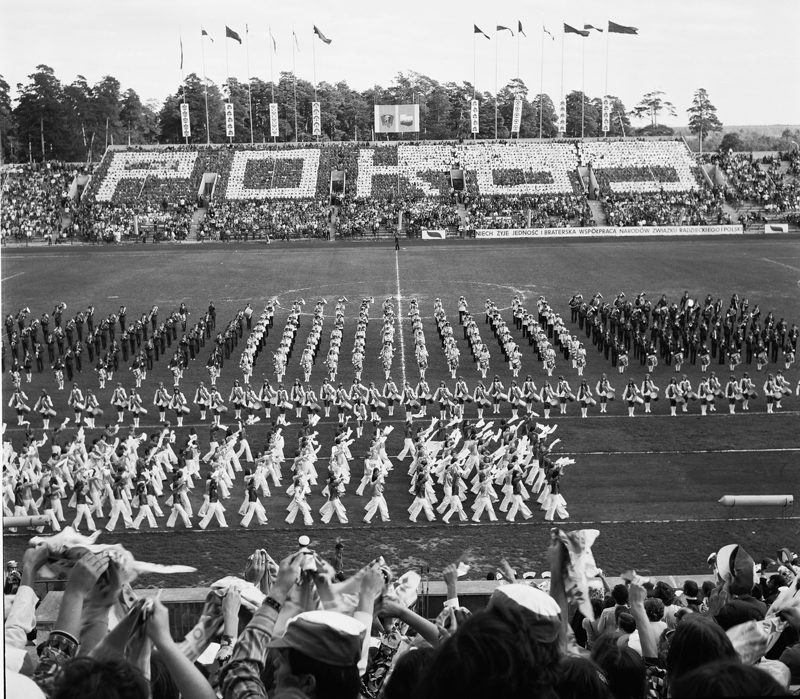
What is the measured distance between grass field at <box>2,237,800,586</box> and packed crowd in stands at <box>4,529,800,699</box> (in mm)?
8027

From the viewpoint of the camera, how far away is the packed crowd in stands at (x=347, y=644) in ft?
9.58

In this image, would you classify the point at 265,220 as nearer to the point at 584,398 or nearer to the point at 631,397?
the point at 584,398

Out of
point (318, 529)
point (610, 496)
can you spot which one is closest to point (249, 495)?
point (318, 529)

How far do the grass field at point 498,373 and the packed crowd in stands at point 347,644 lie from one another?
8027 millimetres

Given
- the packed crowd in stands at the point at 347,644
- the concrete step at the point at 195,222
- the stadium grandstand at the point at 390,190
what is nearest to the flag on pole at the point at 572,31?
the stadium grandstand at the point at 390,190

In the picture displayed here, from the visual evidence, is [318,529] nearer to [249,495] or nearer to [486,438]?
[249,495]

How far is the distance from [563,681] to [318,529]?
10486mm

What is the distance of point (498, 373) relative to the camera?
2295 cm

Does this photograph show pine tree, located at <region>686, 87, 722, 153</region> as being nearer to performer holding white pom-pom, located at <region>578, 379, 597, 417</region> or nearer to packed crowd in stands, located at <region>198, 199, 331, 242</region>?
packed crowd in stands, located at <region>198, 199, 331, 242</region>

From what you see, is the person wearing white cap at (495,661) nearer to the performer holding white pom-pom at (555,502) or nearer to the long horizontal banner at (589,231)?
the performer holding white pom-pom at (555,502)

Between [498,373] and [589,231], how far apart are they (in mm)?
31130

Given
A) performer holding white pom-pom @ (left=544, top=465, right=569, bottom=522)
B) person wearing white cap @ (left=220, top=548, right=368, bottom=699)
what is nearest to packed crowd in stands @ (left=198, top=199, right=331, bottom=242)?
performer holding white pom-pom @ (left=544, top=465, right=569, bottom=522)

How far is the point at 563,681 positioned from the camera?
11.2 feet

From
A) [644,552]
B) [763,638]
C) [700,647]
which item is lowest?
[644,552]
